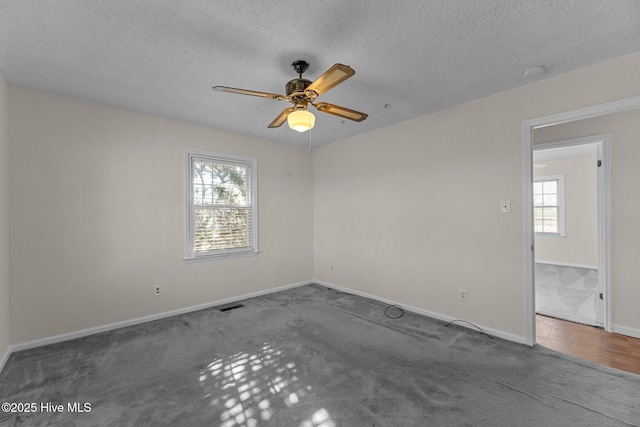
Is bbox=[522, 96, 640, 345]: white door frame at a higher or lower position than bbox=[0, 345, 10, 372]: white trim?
higher

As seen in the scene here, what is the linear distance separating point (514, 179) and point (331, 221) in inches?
112

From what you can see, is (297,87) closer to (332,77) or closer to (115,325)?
(332,77)

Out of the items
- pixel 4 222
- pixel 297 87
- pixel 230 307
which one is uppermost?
pixel 297 87

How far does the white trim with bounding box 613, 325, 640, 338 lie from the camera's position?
288cm

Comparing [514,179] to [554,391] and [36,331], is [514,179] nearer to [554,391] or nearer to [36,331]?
[554,391]

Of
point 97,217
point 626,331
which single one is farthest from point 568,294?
point 97,217

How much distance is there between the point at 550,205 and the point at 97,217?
29.1 ft

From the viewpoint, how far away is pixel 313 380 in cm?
218

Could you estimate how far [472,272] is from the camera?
3176 millimetres

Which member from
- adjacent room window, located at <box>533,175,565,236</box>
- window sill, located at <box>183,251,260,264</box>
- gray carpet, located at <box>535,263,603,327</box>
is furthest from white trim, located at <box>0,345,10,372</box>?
adjacent room window, located at <box>533,175,565,236</box>

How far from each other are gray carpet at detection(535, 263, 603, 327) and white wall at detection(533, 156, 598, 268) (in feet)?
1.20

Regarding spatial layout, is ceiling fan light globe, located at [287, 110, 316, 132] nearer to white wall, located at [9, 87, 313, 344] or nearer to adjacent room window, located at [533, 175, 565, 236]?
white wall, located at [9, 87, 313, 344]

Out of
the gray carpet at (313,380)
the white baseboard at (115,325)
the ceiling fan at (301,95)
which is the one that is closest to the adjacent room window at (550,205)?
the gray carpet at (313,380)

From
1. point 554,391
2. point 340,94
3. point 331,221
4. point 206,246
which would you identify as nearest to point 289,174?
point 331,221
